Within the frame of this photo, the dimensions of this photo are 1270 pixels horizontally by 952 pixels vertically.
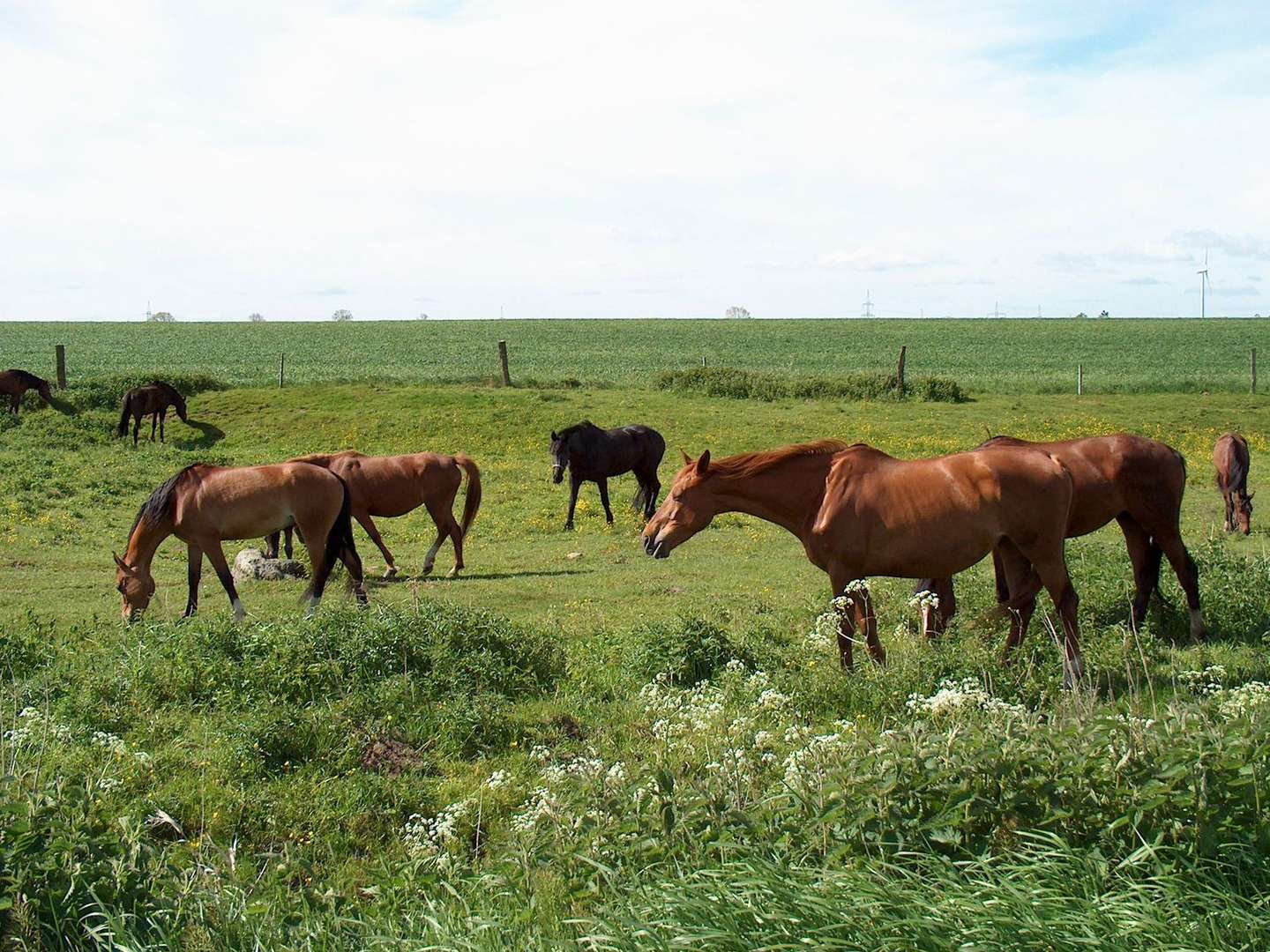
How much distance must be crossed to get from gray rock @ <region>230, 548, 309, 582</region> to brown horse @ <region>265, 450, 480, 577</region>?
79 centimetres

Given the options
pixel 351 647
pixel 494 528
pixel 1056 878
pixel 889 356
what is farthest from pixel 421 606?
pixel 889 356

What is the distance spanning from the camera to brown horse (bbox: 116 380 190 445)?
26.7m

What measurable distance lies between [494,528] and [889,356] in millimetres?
48910

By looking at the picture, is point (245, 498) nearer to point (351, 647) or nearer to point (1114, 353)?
point (351, 647)

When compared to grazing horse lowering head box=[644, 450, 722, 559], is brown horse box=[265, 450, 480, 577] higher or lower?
lower

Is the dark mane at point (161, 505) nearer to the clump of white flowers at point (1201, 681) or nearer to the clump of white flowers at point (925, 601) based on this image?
the clump of white flowers at point (925, 601)

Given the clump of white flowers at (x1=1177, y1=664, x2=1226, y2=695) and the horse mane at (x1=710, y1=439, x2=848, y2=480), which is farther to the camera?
the horse mane at (x1=710, y1=439, x2=848, y2=480)

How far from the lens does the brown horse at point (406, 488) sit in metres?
15.2

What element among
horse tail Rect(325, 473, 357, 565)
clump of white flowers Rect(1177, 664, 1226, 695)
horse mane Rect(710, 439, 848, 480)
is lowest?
clump of white flowers Rect(1177, 664, 1226, 695)

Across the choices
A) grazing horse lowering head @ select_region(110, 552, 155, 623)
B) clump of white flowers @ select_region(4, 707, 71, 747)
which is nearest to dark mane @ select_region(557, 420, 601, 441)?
grazing horse lowering head @ select_region(110, 552, 155, 623)

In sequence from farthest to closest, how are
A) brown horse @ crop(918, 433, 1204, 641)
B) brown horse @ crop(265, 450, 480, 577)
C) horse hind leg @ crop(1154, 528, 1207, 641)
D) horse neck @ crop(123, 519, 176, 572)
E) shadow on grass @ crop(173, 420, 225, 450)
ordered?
shadow on grass @ crop(173, 420, 225, 450), brown horse @ crop(265, 450, 480, 577), horse neck @ crop(123, 519, 176, 572), brown horse @ crop(918, 433, 1204, 641), horse hind leg @ crop(1154, 528, 1207, 641)

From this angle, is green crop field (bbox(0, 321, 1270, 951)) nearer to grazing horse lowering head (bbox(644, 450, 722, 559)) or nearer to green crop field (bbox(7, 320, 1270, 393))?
grazing horse lowering head (bbox(644, 450, 722, 559))

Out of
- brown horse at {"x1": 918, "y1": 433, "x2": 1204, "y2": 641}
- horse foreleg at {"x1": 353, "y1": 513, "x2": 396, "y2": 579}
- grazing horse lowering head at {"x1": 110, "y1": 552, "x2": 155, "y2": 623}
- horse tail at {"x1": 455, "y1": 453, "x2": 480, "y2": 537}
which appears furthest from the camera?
horse tail at {"x1": 455, "y1": 453, "x2": 480, "y2": 537}

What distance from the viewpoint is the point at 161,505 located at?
468 inches
